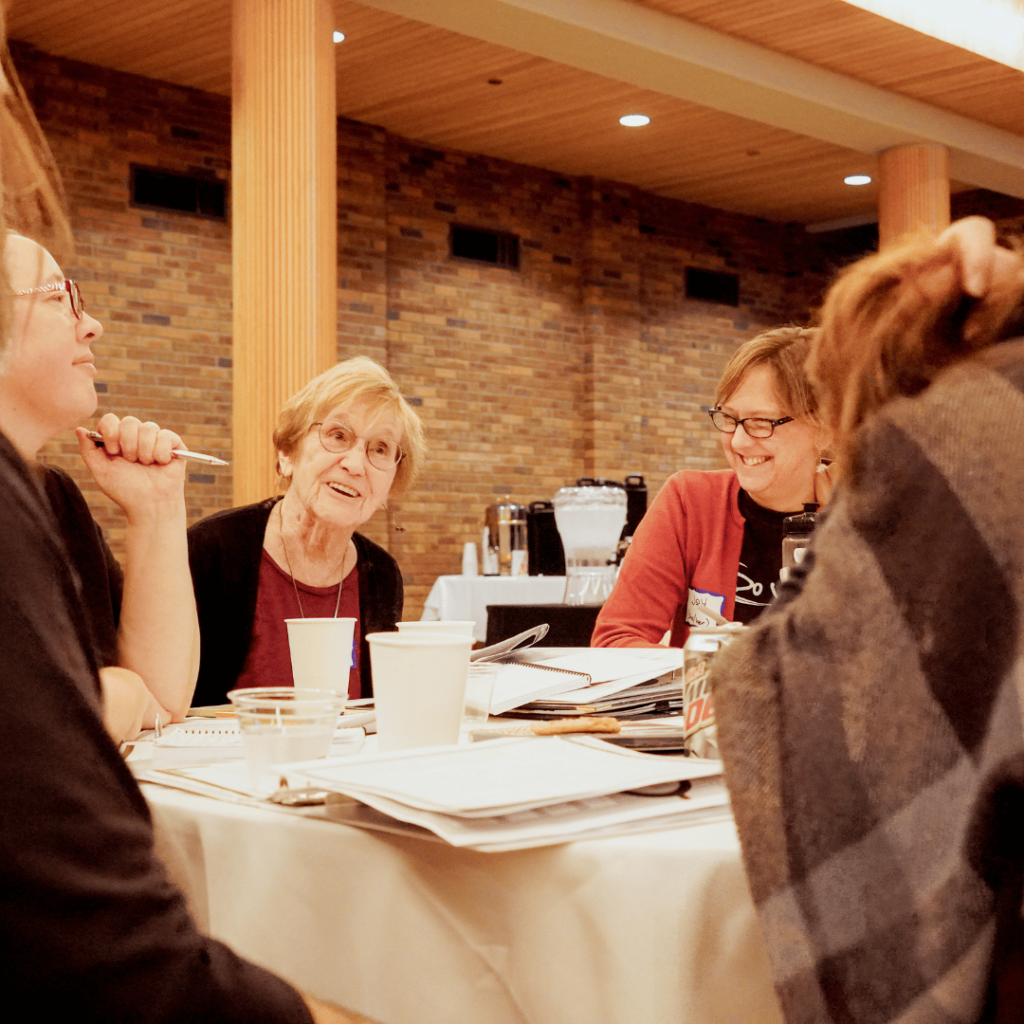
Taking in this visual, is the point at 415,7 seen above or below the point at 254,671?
above

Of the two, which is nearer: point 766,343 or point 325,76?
point 766,343

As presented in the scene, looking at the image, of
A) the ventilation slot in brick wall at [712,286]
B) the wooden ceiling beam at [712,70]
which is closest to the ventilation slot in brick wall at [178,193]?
the wooden ceiling beam at [712,70]

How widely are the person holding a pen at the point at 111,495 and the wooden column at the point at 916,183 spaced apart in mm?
7505

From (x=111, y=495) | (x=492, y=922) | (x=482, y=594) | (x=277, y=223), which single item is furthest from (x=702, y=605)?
(x=277, y=223)

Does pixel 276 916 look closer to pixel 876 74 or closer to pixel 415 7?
pixel 415 7

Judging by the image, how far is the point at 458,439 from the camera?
8.82m

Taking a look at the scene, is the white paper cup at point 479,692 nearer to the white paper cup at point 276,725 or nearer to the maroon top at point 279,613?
the white paper cup at point 276,725

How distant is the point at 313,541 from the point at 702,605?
76 centimetres

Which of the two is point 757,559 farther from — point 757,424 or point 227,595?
point 227,595

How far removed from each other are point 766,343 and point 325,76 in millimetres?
3729

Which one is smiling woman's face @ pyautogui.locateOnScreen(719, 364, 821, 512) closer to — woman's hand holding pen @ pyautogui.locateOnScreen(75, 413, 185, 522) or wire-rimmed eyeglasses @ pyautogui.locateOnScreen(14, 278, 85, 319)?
woman's hand holding pen @ pyautogui.locateOnScreen(75, 413, 185, 522)

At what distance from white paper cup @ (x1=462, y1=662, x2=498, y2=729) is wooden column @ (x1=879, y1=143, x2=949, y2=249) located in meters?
7.69

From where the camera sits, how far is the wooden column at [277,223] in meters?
5.27

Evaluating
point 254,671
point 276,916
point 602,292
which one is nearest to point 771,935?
point 276,916
